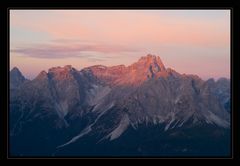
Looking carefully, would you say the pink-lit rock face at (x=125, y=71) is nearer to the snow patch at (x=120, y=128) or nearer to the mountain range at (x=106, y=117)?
the mountain range at (x=106, y=117)

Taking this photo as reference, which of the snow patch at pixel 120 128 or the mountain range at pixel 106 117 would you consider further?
the snow patch at pixel 120 128

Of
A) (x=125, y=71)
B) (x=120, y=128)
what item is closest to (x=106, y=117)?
(x=120, y=128)

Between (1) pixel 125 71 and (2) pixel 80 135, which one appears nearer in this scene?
(2) pixel 80 135

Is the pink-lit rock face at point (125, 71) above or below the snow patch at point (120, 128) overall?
above

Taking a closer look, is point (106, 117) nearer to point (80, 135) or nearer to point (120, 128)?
point (120, 128)

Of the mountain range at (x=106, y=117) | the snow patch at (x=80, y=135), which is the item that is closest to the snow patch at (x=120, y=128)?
the mountain range at (x=106, y=117)

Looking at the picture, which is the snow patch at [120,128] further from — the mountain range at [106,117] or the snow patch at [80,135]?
the snow patch at [80,135]

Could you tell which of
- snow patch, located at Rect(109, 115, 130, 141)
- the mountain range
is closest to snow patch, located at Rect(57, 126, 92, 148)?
the mountain range

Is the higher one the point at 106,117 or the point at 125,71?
the point at 125,71
